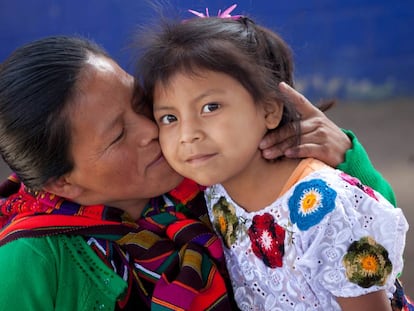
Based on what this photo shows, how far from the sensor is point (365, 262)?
157cm

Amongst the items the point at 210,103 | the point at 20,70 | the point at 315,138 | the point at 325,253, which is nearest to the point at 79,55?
the point at 20,70

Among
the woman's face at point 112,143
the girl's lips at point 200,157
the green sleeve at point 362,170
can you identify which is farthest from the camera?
the green sleeve at point 362,170

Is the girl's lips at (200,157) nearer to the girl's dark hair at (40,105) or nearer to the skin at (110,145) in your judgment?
the skin at (110,145)

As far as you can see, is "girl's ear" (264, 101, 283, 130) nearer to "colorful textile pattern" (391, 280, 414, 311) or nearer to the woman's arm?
the woman's arm

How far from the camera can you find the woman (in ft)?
5.69

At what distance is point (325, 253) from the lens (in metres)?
1.58

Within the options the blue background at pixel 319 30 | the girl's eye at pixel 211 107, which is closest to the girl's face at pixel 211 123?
the girl's eye at pixel 211 107

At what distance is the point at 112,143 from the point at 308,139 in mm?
526

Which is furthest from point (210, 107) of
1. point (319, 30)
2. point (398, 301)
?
point (319, 30)

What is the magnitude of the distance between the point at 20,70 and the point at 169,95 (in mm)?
386

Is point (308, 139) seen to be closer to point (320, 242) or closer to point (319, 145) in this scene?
point (319, 145)

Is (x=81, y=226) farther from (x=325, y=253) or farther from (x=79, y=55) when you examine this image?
(x=325, y=253)

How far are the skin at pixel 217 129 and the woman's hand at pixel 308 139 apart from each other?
0.03 meters

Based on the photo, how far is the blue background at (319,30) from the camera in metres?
5.32
